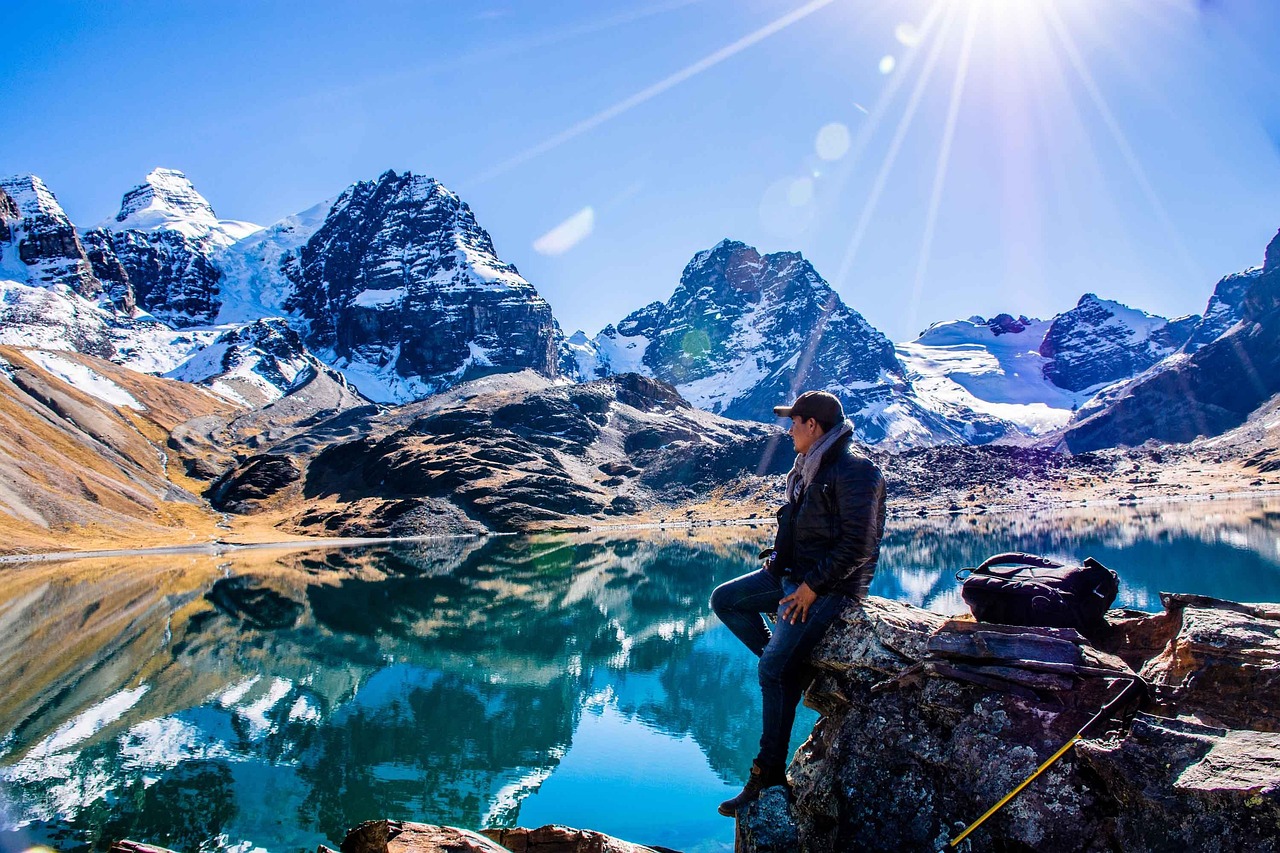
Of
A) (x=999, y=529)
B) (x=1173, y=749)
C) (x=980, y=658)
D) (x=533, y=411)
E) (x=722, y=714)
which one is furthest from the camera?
(x=533, y=411)

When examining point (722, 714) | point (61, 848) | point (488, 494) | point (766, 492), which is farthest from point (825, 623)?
point (766, 492)

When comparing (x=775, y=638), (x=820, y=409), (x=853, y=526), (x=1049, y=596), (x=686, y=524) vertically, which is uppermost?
(x=686, y=524)

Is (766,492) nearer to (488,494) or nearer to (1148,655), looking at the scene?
(488,494)

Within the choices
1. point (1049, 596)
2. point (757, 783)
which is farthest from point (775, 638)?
point (1049, 596)

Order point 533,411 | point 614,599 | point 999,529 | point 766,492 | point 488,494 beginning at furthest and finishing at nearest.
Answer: point 533,411, point 766,492, point 488,494, point 999,529, point 614,599

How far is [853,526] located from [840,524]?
0.55ft

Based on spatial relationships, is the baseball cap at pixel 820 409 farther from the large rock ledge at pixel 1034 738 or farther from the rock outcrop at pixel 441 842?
the rock outcrop at pixel 441 842

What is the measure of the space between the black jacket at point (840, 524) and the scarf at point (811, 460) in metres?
0.06

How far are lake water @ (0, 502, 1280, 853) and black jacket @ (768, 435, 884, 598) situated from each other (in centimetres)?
1114

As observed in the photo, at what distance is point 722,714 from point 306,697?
1703 cm

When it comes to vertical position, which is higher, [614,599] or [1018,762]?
[614,599]

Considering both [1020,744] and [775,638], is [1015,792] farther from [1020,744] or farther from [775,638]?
[775,638]

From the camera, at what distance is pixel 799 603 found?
727 centimetres

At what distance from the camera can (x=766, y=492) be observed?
15462 centimetres
